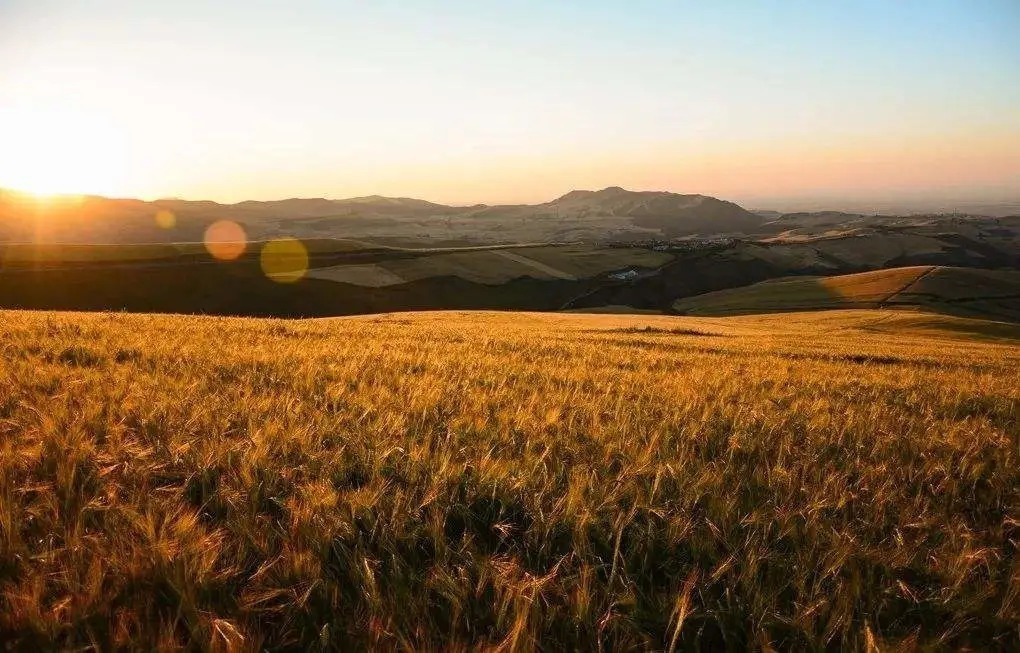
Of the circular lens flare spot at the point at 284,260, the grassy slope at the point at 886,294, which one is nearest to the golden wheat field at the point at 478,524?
the circular lens flare spot at the point at 284,260

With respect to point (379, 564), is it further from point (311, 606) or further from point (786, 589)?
point (786, 589)

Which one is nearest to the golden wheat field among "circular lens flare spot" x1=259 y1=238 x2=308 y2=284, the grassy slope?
"circular lens flare spot" x1=259 y1=238 x2=308 y2=284

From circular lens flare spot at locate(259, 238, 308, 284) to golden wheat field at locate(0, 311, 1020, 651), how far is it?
87.1 m

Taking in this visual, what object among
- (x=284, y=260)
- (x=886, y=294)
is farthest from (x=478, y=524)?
(x=886, y=294)

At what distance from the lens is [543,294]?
10912cm

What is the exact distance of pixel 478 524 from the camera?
271cm

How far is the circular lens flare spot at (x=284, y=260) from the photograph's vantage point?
8703cm

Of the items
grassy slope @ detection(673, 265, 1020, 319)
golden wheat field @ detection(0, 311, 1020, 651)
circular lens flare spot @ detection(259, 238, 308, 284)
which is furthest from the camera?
grassy slope @ detection(673, 265, 1020, 319)

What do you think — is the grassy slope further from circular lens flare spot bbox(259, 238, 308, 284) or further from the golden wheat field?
the golden wheat field

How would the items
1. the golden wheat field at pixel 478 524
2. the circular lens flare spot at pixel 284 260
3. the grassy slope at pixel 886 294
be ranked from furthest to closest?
the grassy slope at pixel 886 294, the circular lens flare spot at pixel 284 260, the golden wheat field at pixel 478 524

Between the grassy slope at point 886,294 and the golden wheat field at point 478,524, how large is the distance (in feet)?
311

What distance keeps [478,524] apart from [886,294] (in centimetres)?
11502

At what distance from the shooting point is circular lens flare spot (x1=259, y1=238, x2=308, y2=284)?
8703cm

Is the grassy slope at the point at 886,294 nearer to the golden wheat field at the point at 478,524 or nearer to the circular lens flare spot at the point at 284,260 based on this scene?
the circular lens flare spot at the point at 284,260
